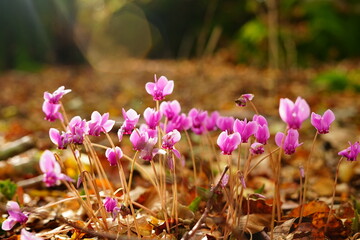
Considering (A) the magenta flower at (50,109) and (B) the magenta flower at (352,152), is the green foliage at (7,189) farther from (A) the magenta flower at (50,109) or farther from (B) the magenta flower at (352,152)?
(B) the magenta flower at (352,152)

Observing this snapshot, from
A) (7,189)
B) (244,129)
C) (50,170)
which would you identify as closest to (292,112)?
(244,129)

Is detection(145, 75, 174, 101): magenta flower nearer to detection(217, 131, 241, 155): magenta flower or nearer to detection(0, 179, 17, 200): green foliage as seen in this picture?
detection(217, 131, 241, 155): magenta flower

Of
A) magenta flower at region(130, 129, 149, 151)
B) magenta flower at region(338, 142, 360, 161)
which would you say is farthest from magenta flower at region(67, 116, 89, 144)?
magenta flower at region(338, 142, 360, 161)

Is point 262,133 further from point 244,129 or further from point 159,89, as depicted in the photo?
point 159,89

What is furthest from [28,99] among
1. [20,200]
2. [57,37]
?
[57,37]

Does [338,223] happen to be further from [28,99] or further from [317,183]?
[28,99]

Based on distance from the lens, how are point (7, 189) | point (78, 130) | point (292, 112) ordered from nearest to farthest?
point (292, 112)
point (78, 130)
point (7, 189)
